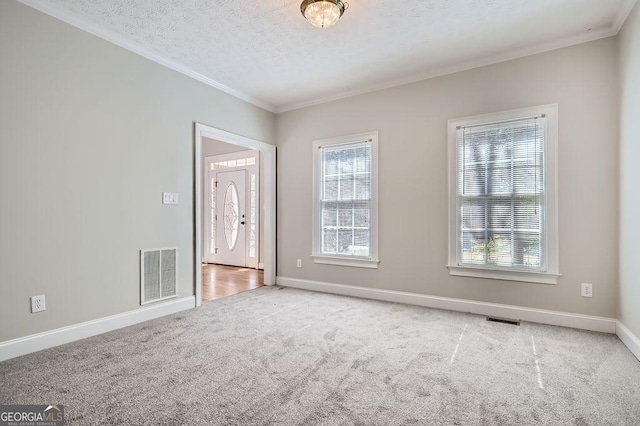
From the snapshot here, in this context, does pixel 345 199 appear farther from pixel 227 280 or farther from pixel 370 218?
pixel 227 280

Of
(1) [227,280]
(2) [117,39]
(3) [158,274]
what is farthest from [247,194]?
(2) [117,39]

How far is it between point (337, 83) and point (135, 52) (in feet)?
7.52

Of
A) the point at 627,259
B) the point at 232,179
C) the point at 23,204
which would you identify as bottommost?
the point at 627,259

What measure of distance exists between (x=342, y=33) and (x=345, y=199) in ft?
6.90

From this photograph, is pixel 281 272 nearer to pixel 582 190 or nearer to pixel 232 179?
pixel 232 179

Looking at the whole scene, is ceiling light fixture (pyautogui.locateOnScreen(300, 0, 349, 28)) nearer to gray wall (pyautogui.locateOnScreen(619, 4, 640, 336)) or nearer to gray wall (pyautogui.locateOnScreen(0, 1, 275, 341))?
gray wall (pyautogui.locateOnScreen(0, 1, 275, 341))

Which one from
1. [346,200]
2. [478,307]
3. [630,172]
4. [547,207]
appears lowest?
[478,307]

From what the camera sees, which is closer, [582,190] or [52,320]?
[52,320]

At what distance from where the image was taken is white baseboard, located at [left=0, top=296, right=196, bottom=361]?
2.50 m

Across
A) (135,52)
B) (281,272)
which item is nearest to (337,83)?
(135,52)

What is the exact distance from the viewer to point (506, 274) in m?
3.45

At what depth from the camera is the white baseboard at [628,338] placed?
250cm

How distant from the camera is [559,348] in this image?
2674 millimetres
